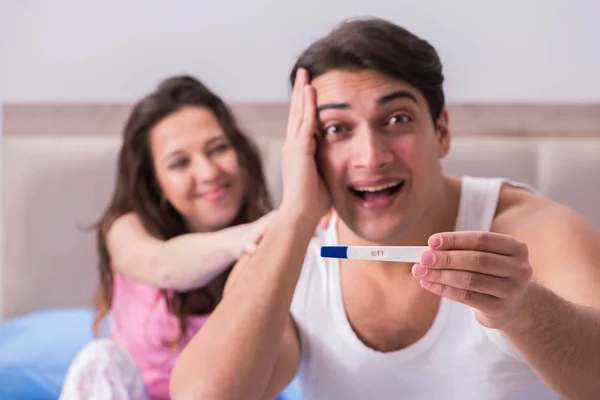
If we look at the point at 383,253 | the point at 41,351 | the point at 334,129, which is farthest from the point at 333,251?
the point at 41,351

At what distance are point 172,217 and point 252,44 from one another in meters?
0.31

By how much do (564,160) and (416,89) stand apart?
1.27ft

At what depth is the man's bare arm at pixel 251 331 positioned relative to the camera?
0.76m

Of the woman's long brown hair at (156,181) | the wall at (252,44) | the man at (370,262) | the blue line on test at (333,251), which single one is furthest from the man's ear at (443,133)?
the woman's long brown hair at (156,181)

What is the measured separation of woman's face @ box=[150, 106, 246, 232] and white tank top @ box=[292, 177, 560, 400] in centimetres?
26

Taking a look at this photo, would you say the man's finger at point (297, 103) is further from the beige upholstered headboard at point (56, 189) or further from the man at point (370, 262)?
the beige upholstered headboard at point (56, 189)

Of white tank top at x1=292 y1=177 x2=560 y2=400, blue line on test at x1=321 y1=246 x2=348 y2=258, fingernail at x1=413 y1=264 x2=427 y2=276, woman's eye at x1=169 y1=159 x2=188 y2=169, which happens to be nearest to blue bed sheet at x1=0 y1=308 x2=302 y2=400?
white tank top at x1=292 y1=177 x2=560 y2=400

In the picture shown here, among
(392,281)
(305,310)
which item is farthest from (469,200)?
(305,310)

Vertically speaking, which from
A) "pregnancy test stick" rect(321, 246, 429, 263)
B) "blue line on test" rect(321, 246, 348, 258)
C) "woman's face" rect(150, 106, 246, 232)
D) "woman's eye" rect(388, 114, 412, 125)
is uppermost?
"woman's eye" rect(388, 114, 412, 125)

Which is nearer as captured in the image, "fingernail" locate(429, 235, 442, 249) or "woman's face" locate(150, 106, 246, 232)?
"fingernail" locate(429, 235, 442, 249)

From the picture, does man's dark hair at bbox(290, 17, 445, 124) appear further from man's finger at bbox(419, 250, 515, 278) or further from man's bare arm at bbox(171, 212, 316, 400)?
man's finger at bbox(419, 250, 515, 278)

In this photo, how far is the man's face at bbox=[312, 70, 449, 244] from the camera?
0.79 metres

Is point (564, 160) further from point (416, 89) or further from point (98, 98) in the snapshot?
point (98, 98)

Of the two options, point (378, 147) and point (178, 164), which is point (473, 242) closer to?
point (378, 147)
